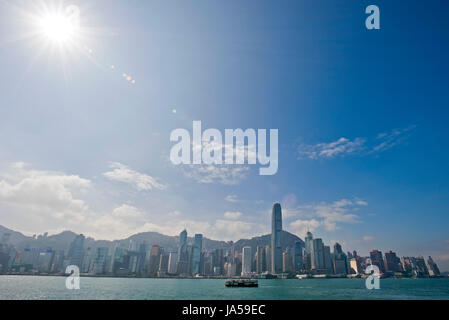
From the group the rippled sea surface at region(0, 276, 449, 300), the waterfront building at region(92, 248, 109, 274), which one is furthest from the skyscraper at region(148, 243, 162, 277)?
the rippled sea surface at region(0, 276, 449, 300)

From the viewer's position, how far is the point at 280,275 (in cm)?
18788

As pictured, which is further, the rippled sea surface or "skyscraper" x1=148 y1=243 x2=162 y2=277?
"skyscraper" x1=148 y1=243 x2=162 y2=277

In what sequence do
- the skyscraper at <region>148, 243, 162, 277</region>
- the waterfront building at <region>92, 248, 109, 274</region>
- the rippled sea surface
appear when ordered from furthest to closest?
the waterfront building at <region>92, 248, 109, 274</region>, the skyscraper at <region>148, 243, 162, 277</region>, the rippled sea surface

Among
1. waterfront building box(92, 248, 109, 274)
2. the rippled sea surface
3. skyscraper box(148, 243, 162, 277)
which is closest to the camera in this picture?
the rippled sea surface

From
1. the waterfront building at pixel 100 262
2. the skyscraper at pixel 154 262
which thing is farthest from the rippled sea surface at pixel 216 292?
the waterfront building at pixel 100 262

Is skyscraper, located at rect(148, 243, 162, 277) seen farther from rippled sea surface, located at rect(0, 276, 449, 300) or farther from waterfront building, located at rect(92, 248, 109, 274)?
rippled sea surface, located at rect(0, 276, 449, 300)

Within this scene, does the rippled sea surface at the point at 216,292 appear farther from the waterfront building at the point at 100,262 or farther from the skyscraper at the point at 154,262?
the waterfront building at the point at 100,262

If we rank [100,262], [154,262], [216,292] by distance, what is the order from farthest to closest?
1. [154,262]
2. [100,262]
3. [216,292]

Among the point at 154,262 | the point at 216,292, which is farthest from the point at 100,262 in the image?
the point at 216,292

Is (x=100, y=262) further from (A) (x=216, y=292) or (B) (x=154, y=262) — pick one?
(A) (x=216, y=292)

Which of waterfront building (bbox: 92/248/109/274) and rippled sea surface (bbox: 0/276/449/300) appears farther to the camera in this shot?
waterfront building (bbox: 92/248/109/274)

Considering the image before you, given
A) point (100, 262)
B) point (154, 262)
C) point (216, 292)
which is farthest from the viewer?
point (154, 262)
